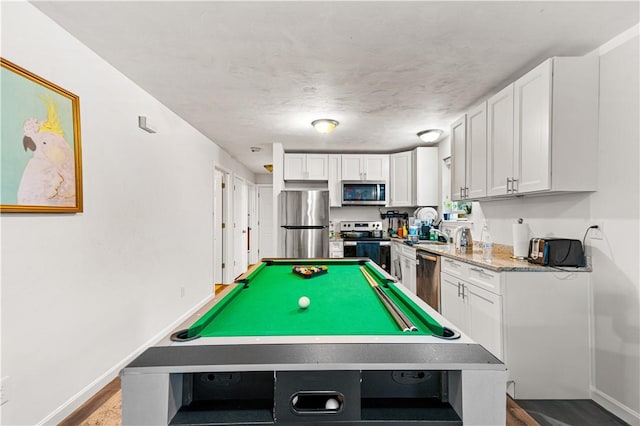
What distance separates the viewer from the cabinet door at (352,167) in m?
5.04

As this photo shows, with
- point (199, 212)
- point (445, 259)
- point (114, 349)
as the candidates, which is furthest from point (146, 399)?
point (199, 212)

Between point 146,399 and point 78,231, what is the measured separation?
60.3 inches

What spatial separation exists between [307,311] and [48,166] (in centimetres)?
163

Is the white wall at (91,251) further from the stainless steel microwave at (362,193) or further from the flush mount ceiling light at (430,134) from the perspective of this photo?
the flush mount ceiling light at (430,134)

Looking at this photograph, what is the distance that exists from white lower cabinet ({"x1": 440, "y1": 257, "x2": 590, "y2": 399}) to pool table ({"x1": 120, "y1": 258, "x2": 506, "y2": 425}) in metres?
1.21

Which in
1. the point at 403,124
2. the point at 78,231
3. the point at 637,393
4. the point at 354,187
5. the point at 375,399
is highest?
the point at 403,124

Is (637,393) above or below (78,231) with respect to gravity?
below

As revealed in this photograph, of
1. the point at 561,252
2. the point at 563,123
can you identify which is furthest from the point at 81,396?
the point at 563,123

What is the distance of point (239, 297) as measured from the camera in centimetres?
168

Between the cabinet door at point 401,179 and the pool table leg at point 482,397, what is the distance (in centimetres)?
410

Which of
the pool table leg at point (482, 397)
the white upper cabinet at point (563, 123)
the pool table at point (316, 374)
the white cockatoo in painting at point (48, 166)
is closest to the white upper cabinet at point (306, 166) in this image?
the white upper cabinet at point (563, 123)

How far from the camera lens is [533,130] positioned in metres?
2.19

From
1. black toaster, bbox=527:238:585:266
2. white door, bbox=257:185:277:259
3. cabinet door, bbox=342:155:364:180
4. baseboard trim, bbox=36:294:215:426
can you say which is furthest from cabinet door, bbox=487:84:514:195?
white door, bbox=257:185:277:259

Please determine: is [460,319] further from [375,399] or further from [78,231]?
[78,231]
